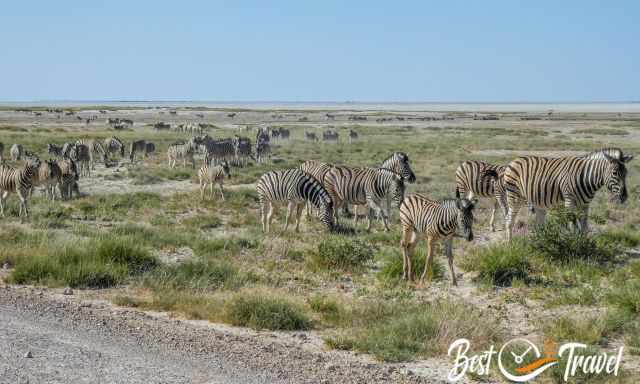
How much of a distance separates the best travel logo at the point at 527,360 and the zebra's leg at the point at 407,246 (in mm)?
3541

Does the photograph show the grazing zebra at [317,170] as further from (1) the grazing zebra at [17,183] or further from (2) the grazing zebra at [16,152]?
(2) the grazing zebra at [16,152]

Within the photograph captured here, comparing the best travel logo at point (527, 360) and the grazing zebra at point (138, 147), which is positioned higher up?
the grazing zebra at point (138, 147)

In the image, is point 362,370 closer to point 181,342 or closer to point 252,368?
point 252,368

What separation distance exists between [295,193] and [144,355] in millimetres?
8821

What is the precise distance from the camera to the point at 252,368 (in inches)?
263

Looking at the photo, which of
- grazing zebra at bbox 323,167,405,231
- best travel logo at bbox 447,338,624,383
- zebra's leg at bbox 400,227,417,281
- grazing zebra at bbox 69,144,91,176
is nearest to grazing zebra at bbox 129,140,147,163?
grazing zebra at bbox 69,144,91,176

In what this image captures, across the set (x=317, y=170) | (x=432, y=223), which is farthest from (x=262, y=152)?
(x=432, y=223)

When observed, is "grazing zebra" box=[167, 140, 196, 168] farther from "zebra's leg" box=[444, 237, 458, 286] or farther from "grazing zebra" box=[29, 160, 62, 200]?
"zebra's leg" box=[444, 237, 458, 286]

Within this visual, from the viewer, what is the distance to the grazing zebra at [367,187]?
1559 cm

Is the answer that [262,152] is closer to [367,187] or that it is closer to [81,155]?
[81,155]

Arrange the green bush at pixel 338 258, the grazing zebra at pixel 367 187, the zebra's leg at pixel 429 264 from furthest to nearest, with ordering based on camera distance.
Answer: the grazing zebra at pixel 367 187 → the green bush at pixel 338 258 → the zebra's leg at pixel 429 264

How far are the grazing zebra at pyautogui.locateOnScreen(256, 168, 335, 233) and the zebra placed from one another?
3.99 meters

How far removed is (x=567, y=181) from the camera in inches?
508

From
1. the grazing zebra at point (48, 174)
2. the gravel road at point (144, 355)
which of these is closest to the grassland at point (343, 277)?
the gravel road at point (144, 355)
